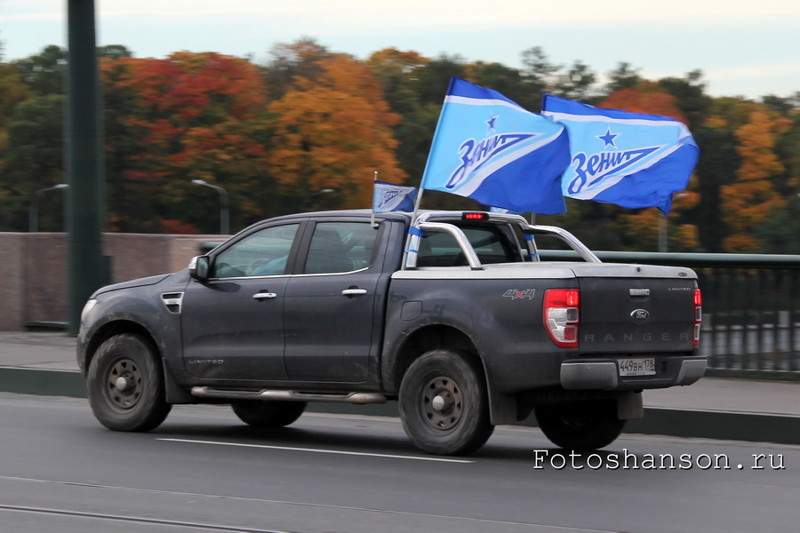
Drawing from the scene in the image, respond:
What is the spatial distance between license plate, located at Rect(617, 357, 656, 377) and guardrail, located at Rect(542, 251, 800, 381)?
457 centimetres

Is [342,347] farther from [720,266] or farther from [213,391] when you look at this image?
[720,266]

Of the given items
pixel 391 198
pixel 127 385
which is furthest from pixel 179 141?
pixel 391 198

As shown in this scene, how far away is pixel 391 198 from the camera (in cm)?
1030

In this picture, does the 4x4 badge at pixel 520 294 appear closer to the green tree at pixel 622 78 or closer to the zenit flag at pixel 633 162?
the zenit flag at pixel 633 162

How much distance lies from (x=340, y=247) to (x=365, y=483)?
2.48 metres

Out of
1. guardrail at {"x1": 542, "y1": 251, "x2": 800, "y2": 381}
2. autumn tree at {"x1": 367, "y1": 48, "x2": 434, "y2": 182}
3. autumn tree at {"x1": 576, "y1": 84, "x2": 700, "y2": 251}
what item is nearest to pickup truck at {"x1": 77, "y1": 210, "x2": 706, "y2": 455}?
guardrail at {"x1": 542, "y1": 251, "x2": 800, "y2": 381}

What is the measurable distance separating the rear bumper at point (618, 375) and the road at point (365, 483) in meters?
0.59

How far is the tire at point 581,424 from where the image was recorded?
10.0 meters

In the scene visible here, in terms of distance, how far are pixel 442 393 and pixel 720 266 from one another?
18.1 ft

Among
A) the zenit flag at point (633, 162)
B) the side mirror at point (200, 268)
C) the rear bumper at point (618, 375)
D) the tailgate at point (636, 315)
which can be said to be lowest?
the rear bumper at point (618, 375)

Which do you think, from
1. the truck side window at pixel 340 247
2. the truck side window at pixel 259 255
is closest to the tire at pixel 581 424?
the truck side window at pixel 340 247

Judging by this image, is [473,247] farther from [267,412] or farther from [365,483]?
[365,483]

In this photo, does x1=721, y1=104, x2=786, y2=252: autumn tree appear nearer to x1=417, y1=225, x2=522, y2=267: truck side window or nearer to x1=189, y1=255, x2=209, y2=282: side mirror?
x1=417, y1=225, x2=522, y2=267: truck side window

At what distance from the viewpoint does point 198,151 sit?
8256 cm
